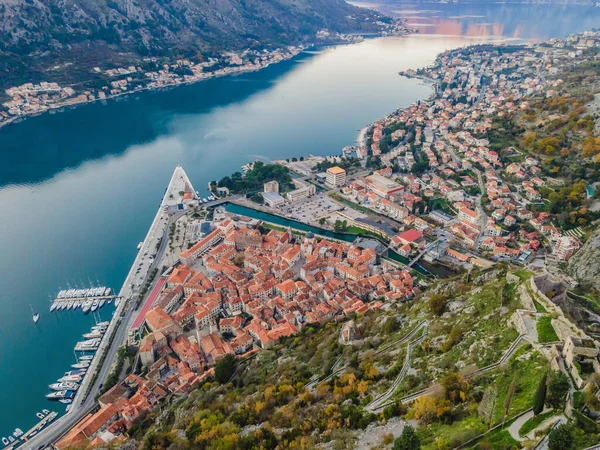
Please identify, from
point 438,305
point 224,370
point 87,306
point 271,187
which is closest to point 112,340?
point 87,306

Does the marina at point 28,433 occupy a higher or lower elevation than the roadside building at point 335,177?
lower

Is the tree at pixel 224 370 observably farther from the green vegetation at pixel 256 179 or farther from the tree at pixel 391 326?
the green vegetation at pixel 256 179

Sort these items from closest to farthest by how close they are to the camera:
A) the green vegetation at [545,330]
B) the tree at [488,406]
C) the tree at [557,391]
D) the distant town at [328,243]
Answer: the tree at [557,391]
the tree at [488,406]
the green vegetation at [545,330]
the distant town at [328,243]

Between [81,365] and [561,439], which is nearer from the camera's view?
[561,439]

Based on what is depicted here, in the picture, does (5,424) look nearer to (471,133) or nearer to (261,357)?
(261,357)

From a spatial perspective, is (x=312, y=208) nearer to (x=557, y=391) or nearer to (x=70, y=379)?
(x=70, y=379)

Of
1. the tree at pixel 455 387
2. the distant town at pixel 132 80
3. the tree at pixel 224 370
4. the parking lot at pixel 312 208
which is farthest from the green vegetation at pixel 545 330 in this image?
the distant town at pixel 132 80

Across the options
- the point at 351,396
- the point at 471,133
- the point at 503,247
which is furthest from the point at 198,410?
the point at 471,133
